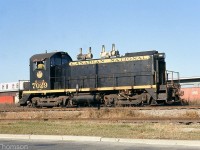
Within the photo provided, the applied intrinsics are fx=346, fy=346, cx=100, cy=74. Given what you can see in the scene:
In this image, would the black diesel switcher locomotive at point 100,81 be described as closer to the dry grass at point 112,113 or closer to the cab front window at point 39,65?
the cab front window at point 39,65

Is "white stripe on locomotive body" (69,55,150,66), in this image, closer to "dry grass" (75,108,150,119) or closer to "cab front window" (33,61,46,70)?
"cab front window" (33,61,46,70)

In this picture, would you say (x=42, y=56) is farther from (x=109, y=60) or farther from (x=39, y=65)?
(x=109, y=60)

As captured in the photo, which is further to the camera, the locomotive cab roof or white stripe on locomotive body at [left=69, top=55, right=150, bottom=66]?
the locomotive cab roof

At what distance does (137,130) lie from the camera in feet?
40.2

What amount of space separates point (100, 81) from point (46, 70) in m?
3.78

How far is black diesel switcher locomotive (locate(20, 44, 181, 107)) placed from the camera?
62.2ft

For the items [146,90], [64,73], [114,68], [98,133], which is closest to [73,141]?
[98,133]

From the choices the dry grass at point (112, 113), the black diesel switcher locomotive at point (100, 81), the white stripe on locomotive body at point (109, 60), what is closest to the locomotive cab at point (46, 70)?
the black diesel switcher locomotive at point (100, 81)

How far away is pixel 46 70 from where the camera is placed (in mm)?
22250

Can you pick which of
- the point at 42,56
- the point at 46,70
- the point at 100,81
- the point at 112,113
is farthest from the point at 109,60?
the point at 42,56

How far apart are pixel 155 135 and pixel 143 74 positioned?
905 cm

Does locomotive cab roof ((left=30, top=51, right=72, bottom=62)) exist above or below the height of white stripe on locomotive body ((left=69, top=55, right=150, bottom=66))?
above

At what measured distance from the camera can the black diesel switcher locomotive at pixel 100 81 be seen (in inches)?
746

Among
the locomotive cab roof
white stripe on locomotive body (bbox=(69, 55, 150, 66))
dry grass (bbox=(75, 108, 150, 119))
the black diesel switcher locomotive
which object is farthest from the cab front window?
dry grass (bbox=(75, 108, 150, 119))
